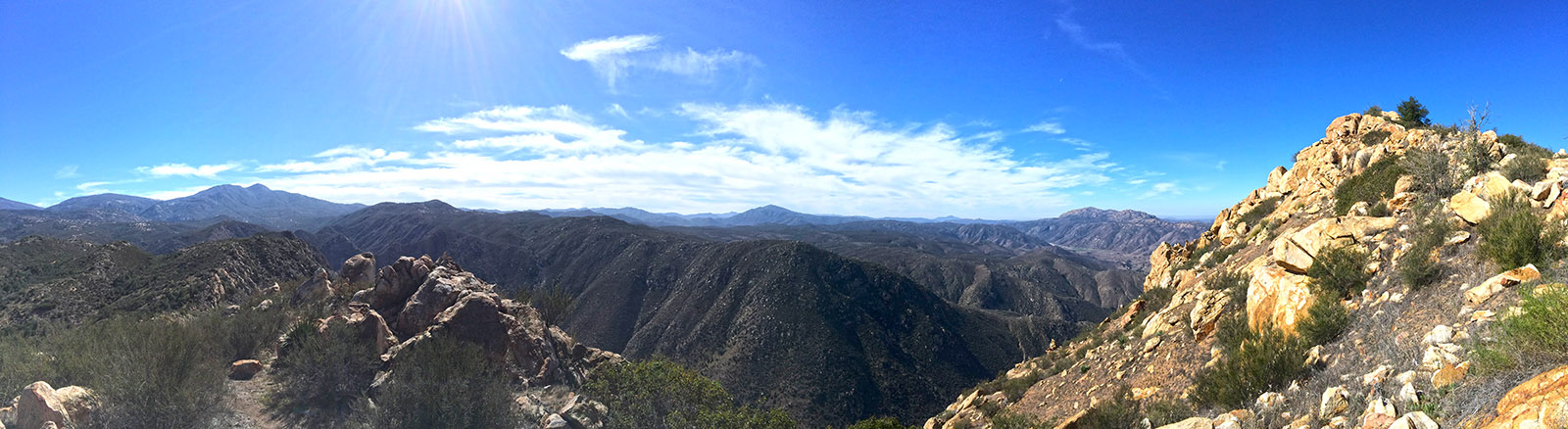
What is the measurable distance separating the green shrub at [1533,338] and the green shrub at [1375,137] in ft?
73.3

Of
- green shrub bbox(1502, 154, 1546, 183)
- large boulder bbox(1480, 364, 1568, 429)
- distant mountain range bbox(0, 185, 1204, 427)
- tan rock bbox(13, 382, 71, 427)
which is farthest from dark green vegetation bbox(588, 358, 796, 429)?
distant mountain range bbox(0, 185, 1204, 427)

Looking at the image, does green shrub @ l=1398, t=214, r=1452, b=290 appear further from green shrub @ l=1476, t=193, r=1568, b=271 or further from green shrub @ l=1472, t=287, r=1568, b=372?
green shrub @ l=1472, t=287, r=1568, b=372

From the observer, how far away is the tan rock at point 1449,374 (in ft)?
19.0

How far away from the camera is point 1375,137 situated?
21.6m

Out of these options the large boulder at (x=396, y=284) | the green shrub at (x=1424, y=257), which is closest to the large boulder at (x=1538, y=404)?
the green shrub at (x=1424, y=257)

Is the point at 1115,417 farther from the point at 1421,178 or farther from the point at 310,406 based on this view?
the point at 310,406

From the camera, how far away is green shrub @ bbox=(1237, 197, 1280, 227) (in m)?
23.1

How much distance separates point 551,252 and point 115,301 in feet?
311

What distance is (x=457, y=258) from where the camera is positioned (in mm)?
138000

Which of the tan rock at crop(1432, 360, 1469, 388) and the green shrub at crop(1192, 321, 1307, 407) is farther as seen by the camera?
the green shrub at crop(1192, 321, 1307, 407)

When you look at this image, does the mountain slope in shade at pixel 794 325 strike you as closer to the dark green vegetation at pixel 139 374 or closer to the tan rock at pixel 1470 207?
the dark green vegetation at pixel 139 374

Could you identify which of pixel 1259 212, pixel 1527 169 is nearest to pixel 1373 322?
pixel 1527 169

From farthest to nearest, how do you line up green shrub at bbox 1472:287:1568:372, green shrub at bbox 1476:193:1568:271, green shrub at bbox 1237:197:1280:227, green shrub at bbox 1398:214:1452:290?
green shrub at bbox 1237:197:1280:227 < green shrub at bbox 1398:214:1452:290 < green shrub at bbox 1476:193:1568:271 < green shrub at bbox 1472:287:1568:372

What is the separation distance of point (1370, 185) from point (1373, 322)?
11.2 metres
